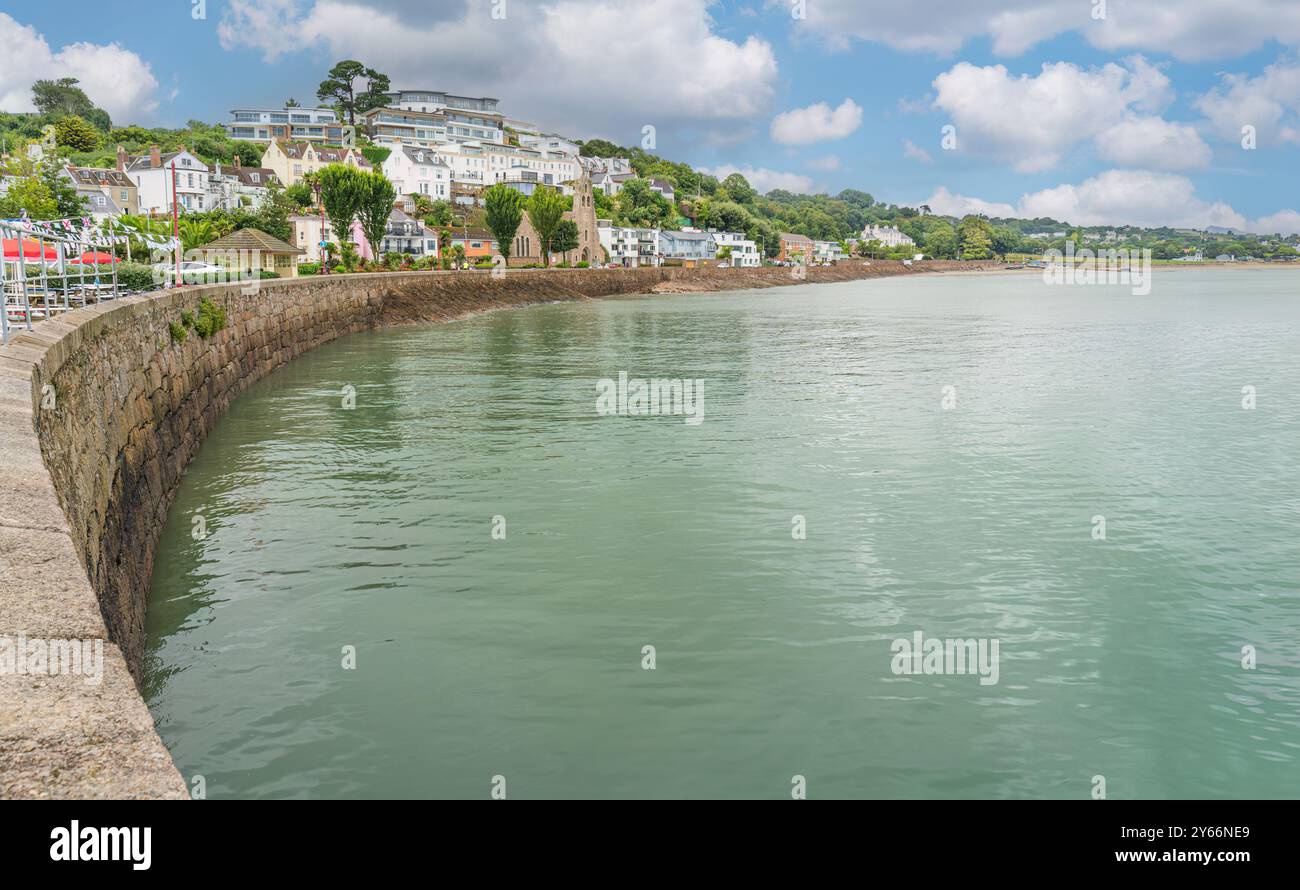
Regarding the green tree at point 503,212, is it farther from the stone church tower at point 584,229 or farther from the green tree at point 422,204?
the green tree at point 422,204

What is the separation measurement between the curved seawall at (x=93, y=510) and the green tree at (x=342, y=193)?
49982mm

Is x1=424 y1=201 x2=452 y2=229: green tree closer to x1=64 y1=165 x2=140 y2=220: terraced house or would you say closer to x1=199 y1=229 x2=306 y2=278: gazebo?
x1=64 y1=165 x2=140 y2=220: terraced house

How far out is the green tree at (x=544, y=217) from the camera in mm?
113938

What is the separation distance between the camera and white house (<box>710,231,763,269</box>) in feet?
577

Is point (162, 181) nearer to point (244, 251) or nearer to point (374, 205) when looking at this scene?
point (374, 205)

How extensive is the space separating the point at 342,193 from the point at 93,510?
2912 inches

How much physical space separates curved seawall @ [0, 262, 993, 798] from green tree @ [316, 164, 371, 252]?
49982 mm

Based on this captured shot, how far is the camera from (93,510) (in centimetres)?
1079

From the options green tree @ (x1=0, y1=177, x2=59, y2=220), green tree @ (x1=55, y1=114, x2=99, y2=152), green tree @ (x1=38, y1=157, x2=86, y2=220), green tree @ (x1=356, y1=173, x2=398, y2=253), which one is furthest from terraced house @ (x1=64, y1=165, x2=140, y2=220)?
green tree @ (x1=0, y1=177, x2=59, y2=220)

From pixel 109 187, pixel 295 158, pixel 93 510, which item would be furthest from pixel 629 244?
pixel 93 510
